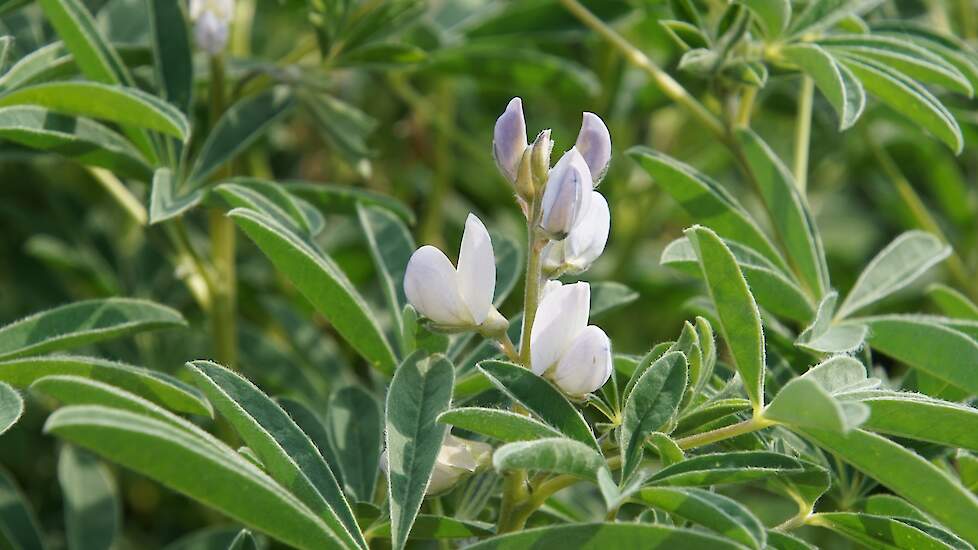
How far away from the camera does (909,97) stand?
50.9 inches

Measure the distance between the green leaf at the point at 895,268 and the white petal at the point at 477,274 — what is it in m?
0.51

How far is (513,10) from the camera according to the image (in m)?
1.88

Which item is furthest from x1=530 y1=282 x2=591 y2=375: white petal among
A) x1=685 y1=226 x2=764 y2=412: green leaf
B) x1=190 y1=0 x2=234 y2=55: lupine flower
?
x1=190 y1=0 x2=234 y2=55: lupine flower

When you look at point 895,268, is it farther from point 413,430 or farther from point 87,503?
point 87,503

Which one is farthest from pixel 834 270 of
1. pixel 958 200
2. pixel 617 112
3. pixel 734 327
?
pixel 734 327

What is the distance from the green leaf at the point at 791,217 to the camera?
142 cm

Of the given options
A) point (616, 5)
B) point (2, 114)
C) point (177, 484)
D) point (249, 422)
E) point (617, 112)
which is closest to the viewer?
point (177, 484)

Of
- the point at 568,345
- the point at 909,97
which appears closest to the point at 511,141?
the point at 568,345

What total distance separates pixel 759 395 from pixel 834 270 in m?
1.55

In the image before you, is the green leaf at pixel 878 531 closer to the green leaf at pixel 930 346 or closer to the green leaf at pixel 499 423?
the green leaf at pixel 930 346

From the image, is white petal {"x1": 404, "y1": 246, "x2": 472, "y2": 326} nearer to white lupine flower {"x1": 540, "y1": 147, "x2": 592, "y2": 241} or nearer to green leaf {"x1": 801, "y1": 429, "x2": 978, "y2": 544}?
white lupine flower {"x1": 540, "y1": 147, "x2": 592, "y2": 241}

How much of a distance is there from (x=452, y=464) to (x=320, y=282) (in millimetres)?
223

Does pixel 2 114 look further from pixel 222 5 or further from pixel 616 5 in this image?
pixel 616 5

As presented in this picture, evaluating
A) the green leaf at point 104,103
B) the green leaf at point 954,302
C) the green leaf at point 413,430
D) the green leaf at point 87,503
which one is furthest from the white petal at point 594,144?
the green leaf at point 87,503
